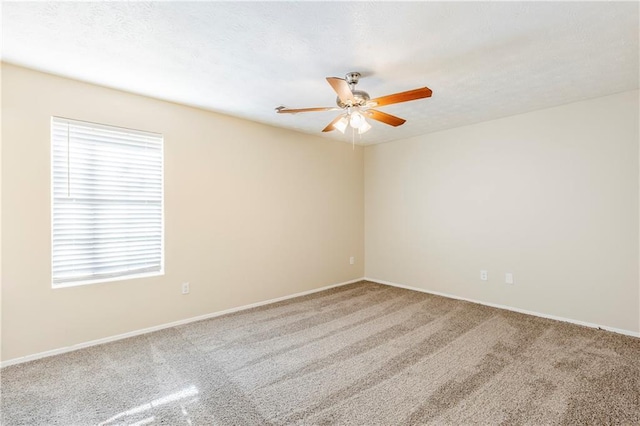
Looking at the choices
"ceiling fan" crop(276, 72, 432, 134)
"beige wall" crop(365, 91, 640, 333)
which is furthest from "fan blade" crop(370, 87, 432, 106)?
"beige wall" crop(365, 91, 640, 333)

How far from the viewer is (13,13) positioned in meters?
1.80

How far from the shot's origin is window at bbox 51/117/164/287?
2.70 metres

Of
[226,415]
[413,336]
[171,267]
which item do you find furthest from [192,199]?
[413,336]

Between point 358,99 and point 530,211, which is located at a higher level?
point 358,99

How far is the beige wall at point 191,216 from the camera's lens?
2.50m

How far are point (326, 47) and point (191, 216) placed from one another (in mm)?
2293

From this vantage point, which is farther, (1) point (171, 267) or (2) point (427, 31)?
(1) point (171, 267)

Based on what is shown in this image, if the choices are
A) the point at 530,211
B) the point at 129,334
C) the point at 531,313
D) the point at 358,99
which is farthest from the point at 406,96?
the point at 129,334

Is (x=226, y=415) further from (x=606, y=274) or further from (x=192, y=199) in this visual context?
(x=606, y=274)

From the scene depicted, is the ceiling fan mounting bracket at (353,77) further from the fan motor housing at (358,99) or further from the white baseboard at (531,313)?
the white baseboard at (531,313)

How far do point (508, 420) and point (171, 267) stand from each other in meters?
3.16

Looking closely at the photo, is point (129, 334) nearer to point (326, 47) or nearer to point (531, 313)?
point (326, 47)

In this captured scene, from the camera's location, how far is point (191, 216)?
11.2 feet

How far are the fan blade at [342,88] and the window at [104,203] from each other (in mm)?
2076
